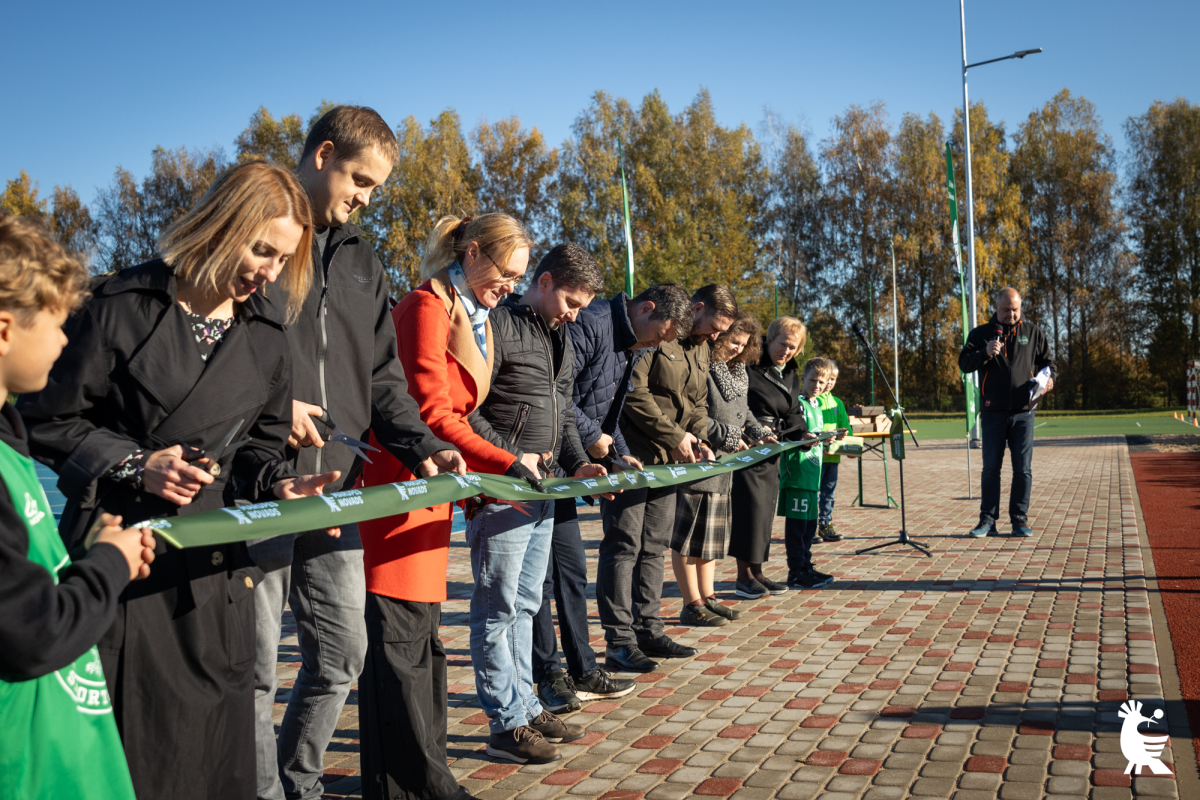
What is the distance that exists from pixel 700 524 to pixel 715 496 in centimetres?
21

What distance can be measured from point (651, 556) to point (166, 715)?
3.85m

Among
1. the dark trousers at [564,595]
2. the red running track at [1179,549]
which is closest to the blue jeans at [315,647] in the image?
the dark trousers at [564,595]

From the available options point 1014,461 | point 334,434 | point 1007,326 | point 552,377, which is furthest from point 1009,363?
point 334,434

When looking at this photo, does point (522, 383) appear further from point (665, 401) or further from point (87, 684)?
point (87, 684)

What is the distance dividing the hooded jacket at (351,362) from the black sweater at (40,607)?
45.9 inches

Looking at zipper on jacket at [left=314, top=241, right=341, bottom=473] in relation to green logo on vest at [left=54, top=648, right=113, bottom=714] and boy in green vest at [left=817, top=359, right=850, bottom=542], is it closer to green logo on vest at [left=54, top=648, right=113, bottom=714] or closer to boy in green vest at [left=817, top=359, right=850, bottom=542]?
green logo on vest at [left=54, top=648, right=113, bottom=714]

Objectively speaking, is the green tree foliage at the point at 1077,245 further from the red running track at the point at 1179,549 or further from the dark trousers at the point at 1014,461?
the dark trousers at the point at 1014,461

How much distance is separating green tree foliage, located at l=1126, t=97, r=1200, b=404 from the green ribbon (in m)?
55.5

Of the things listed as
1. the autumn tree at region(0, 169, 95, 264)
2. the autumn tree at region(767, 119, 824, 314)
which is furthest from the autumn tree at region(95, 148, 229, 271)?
the autumn tree at region(767, 119, 824, 314)

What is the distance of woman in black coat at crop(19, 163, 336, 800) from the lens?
7.00ft

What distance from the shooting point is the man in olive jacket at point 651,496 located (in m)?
5.50

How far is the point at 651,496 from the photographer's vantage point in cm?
579

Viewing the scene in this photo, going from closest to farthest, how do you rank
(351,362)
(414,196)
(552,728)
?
(351,362), (552,728), (414,196)

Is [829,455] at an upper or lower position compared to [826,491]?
upper
